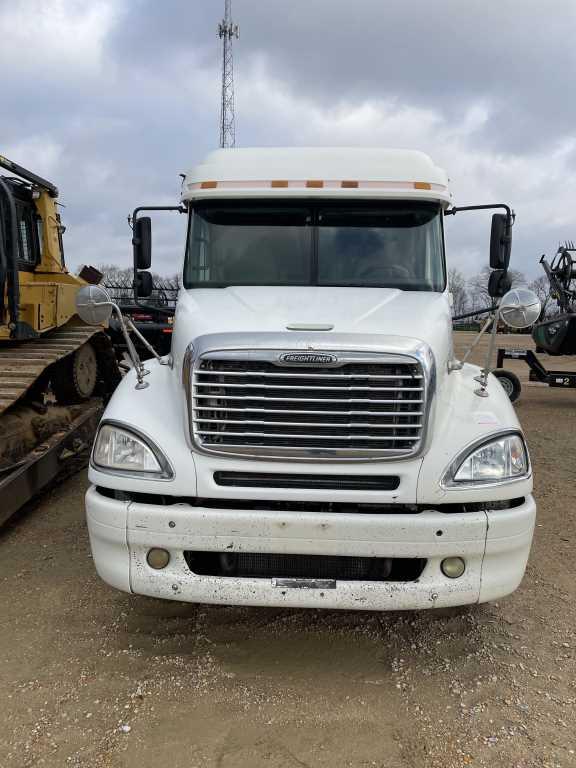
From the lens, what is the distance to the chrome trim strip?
9.71ft

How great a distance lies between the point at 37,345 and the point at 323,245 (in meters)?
3.73

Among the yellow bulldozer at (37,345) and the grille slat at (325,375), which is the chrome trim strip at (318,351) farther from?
the yellow bulldozer at (37,345)

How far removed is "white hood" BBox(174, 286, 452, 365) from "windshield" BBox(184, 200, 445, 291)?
18 cm

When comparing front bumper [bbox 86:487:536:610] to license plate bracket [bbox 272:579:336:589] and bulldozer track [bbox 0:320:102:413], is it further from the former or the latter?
bulldozer track [bbox 0:320:102:413]

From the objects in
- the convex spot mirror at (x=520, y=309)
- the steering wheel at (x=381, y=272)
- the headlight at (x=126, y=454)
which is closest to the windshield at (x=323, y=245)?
the steering wheel at (x=381, y=272)

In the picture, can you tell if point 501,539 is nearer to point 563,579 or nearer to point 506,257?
point 563,579

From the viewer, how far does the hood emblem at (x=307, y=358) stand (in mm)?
2957

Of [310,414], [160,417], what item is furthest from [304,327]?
[160,417]

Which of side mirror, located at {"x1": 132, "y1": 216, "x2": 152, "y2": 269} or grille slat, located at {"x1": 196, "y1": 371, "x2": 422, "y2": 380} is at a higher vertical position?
side mirror, located at {"x1": 132, "y1": 216, "x2": 152, "y2": 269}

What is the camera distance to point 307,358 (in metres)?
2.96

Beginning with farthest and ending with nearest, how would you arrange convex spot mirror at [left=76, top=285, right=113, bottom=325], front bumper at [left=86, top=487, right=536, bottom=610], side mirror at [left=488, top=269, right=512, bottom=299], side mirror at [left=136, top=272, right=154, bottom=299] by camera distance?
1. side mirror at [left=136, top=272, right=154, bottom=299]
2. side mirror at [left=488, top=269, right=512, bottom=299]
3. convex spot mirror at [left=76, top=285, right=113, bottom=325]
4. front bumper at [left=86, top=487, right=536, bottom=610]

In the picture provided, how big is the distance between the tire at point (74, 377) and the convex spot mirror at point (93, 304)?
360cm

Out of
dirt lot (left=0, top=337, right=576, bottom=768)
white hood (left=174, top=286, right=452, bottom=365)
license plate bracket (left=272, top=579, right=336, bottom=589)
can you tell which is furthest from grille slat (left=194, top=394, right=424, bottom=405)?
dirt lot (left=0, top=337, right=576, bottom=768)

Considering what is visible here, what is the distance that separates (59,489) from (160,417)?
349cm
